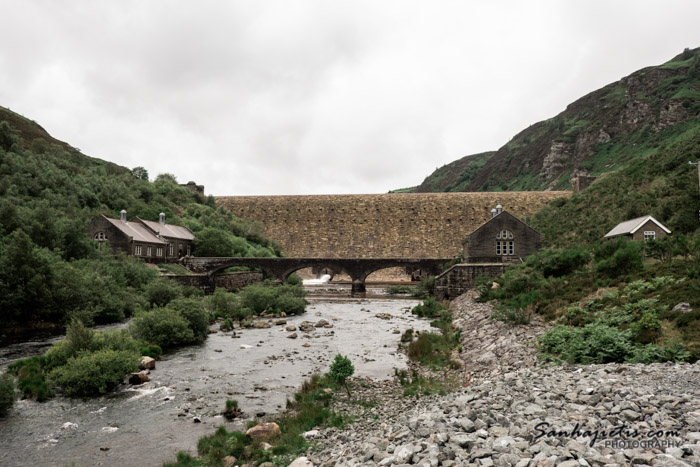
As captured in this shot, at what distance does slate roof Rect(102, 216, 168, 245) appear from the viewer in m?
43.5

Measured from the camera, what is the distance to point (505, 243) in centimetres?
3938

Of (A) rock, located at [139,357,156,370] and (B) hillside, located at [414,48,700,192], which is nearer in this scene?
(A) rock, located at [139,357,156,370]

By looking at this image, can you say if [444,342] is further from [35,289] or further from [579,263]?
[35,289]

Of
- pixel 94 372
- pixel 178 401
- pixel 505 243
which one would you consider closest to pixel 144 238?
pixel 94 372

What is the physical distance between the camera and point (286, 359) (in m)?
18.6

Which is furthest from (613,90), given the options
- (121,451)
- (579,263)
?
(121,451)

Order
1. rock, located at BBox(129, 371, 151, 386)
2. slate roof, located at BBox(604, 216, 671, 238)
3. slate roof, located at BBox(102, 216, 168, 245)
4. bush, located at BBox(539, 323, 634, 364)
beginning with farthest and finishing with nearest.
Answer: slate roof, located at BBox(102, 216, 168, 245) → slate roof, located at BBox(604, 216, 671, 238) → rock, located at BBox(129, 371, 151, 386) → bush, located at BBox(539, 323, 634, 364)

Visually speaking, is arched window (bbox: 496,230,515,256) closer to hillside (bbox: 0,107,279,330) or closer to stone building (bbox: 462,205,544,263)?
stone building (bbox: 462,205,544,263)

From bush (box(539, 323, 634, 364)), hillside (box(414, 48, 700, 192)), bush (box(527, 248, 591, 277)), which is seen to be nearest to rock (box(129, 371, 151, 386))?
bush (box(539, 323, 634, 364))

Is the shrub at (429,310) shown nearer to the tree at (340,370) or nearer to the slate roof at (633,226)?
the slate roof at (633,226)

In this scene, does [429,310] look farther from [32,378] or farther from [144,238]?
[144,238]

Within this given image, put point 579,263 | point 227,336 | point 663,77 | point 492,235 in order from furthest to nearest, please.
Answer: point 663,77
point 492,235
point 227,336
point 579,263

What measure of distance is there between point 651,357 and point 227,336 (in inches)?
799

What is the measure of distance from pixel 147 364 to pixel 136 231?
3276 cm
